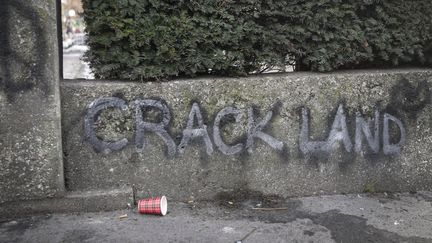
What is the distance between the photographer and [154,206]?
378cm

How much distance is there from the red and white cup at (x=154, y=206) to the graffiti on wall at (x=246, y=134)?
0.42m

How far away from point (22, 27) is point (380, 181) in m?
3.44

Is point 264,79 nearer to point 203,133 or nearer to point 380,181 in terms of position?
point 203,133

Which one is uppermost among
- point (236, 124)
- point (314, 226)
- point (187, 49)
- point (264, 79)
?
point (187, 49)

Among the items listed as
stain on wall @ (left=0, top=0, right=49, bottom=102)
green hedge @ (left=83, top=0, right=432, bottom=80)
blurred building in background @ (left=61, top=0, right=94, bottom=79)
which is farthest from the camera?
blurred building in background @ (left=61, top=0, right=94, bottom=79)

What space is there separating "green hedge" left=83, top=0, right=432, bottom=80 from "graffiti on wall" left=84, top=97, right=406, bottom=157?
0.31 meters

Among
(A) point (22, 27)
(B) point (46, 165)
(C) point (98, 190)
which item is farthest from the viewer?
(C) point (98, 190)

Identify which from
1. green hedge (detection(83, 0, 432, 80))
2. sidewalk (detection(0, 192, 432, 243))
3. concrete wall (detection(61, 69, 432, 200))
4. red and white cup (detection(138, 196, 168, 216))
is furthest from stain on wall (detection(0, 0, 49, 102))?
red and white cup (detection(138, 196, 168, 216))

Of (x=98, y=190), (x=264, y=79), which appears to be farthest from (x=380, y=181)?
(x=98, y=190)

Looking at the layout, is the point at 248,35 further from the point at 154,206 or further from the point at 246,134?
the point at 154,206

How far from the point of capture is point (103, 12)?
12.1 ft

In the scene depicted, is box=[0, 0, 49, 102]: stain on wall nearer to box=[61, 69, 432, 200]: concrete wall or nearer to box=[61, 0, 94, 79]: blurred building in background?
box=[61, 69, 432, 200]: concrete wall

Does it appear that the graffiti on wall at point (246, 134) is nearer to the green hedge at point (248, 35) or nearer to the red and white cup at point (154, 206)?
the green hedge at point (248, 35)

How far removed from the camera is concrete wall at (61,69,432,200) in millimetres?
3838
